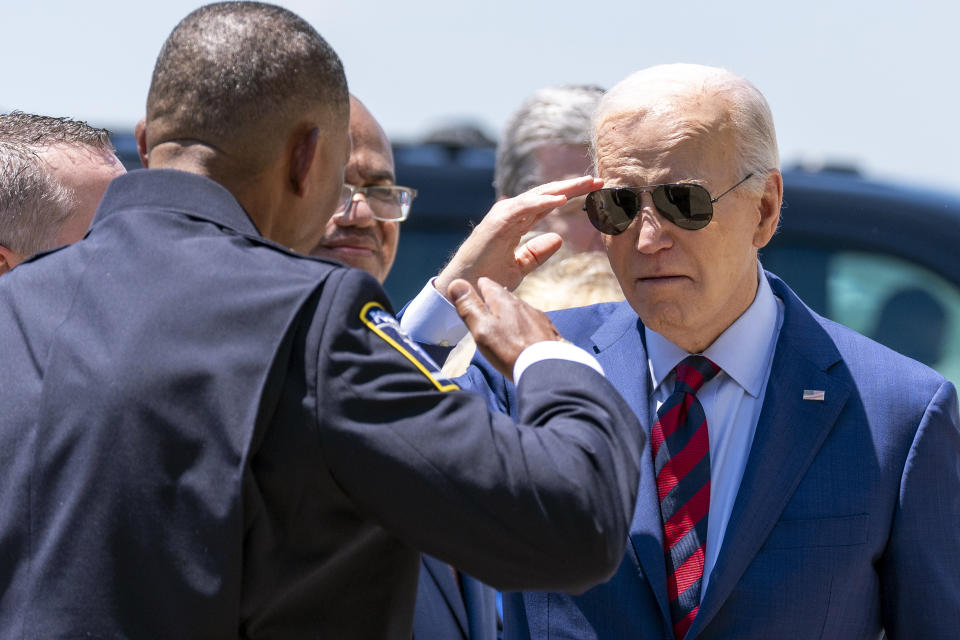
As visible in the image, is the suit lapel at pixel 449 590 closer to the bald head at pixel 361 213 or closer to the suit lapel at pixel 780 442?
the suit lapel at pixel 780 442

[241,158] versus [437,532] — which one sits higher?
[241,158]

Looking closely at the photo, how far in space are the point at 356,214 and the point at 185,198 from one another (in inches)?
71.0

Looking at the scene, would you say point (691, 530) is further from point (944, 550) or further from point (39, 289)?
point (39, 289)

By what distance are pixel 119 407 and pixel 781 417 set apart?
1.36 meters

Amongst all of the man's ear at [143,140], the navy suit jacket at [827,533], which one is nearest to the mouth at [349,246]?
the navy suit jacket at [827,533]

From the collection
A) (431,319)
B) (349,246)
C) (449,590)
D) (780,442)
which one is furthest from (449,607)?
Answer: (349,246)

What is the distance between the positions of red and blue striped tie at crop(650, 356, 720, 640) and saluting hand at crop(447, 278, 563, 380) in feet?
2.00

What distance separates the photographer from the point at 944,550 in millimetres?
2387

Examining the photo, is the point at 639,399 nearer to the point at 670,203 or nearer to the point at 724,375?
Result: the point at 724,375

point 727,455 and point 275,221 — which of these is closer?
point 275,221

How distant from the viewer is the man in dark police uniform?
170cm

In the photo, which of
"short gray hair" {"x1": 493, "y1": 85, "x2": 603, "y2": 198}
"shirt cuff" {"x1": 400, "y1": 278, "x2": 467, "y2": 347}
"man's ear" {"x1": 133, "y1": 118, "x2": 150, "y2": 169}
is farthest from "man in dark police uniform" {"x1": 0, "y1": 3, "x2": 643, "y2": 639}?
"short gray hair" {"x1": 493, "y1": 85, "x2": 603, "y2": 198}

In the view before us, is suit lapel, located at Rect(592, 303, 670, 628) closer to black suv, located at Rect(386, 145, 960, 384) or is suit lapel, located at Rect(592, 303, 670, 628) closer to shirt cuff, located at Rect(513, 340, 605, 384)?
shirt cuff, located at Rect(513, 340, 605, 384)

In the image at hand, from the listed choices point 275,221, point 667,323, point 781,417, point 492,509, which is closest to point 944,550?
point 781,417
